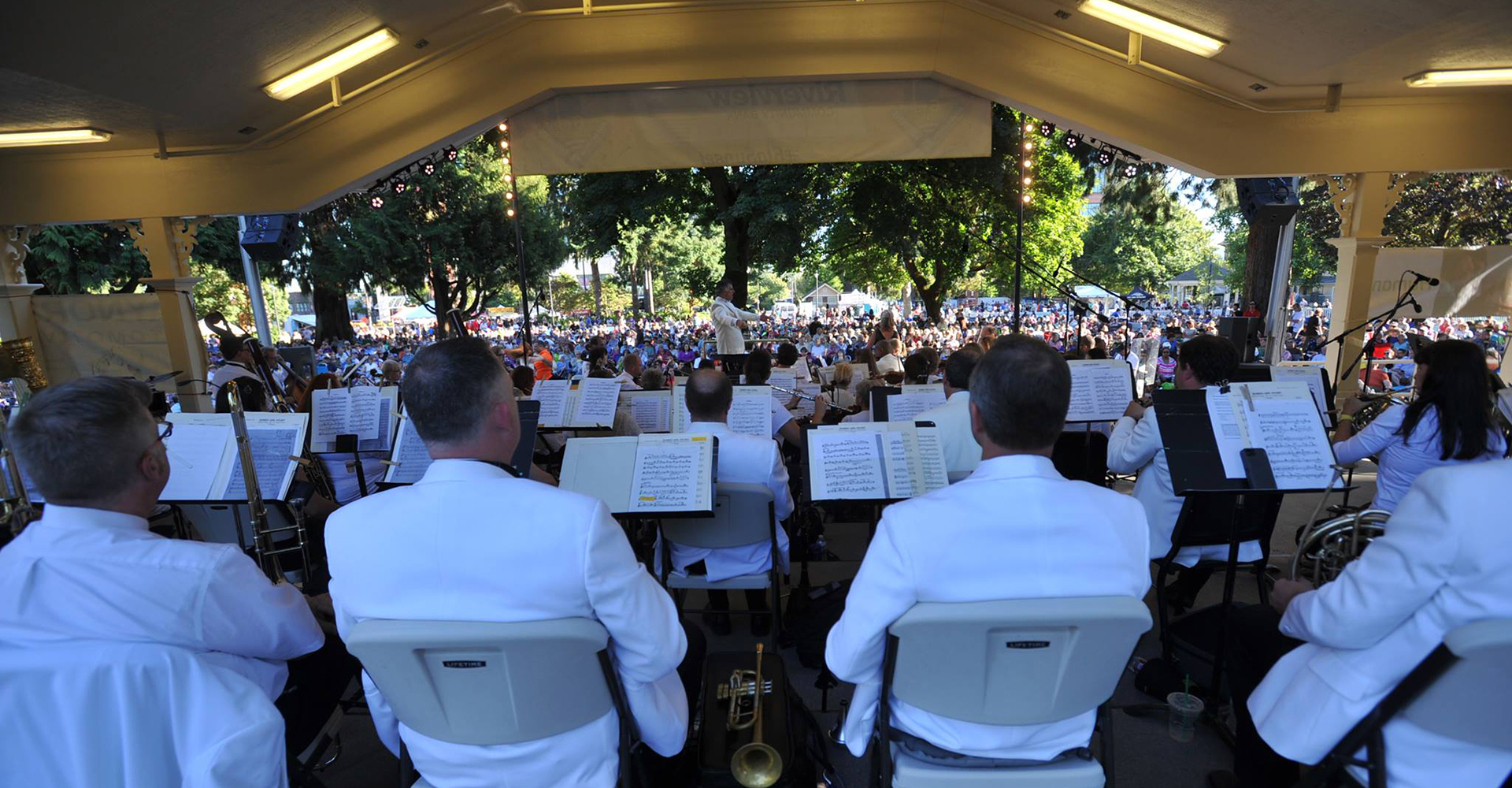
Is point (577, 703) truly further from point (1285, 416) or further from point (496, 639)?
point (1285, 416)

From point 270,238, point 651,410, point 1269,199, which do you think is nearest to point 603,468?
point 651,410

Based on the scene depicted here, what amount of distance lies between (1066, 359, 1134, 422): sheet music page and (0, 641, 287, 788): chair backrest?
14.7 ft

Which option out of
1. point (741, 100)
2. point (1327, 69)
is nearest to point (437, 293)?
point (741, 100)

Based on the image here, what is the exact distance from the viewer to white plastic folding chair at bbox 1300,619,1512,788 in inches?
54.5

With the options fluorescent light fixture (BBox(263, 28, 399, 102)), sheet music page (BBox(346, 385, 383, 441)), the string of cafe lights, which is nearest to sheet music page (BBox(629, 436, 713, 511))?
sheet music page (BBox(346, 385, 383, 441))

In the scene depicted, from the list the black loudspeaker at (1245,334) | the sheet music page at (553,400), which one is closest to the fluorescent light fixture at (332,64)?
the sheet music page at (553,400)

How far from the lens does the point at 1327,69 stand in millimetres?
5344

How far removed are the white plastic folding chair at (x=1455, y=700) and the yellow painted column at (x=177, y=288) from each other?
878 centimetres

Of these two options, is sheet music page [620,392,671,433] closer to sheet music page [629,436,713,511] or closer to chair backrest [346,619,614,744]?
sheet music page [629,436,713,511]

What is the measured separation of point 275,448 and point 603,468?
1.79m

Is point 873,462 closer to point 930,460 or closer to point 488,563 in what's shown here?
point 930,460

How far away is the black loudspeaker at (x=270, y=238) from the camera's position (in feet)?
32.8

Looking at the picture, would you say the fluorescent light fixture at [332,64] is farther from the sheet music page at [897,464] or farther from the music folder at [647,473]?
the sheet music page at [897,464]

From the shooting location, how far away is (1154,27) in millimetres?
5105
